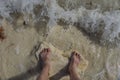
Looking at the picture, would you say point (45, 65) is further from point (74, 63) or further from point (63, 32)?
point (63, 32)

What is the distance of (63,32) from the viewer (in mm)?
4652

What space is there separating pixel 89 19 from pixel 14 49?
1.13 m

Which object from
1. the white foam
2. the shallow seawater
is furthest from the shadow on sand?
the white foam

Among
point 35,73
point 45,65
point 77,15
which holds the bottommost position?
point 35,73

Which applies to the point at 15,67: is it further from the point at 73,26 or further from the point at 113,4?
the point at 113,4

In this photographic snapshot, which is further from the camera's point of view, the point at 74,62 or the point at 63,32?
the point at 63,32

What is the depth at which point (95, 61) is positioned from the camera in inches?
179

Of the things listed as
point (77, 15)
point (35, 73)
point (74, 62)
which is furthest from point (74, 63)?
point (77, 15)

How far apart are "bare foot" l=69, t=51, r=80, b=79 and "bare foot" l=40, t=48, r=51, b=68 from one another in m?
0.31

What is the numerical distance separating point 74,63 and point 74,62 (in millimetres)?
13

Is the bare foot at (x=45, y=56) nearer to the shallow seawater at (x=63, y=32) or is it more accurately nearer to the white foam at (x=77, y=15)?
the shallow seawater at (x=63, y=32)

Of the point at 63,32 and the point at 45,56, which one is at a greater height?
the point at 63,32

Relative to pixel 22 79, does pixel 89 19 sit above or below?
above

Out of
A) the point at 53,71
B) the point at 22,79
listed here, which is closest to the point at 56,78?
the point at 53,71
